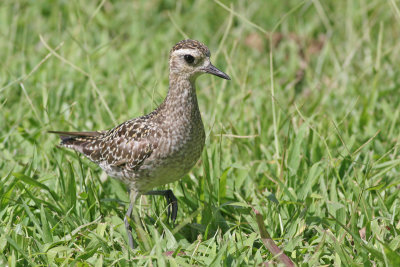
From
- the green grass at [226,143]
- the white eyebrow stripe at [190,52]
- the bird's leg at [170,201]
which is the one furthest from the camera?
the bird's leg at [170,201]

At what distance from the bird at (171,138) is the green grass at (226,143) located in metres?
0.25

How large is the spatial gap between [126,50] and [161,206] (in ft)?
12.6

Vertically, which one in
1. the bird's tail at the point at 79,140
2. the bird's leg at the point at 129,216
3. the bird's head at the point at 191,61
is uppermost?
the bird's head at the point at 191,61

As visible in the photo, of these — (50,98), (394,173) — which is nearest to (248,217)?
(394,173)

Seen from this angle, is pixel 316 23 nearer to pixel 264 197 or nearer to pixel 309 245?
pixel 264 197

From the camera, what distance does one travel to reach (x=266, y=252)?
442 centimetres

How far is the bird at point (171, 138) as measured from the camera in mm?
4684

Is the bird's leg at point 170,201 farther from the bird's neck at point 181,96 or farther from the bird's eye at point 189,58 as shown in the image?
the bird's eye at point 189,58

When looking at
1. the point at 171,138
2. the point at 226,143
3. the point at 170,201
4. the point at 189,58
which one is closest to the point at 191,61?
the point at 189,58

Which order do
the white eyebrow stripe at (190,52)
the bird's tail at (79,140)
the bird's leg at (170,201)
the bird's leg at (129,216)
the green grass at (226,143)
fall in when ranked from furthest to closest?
the bird's tail at (79,140), the bird's leg at (170,201), the white eyebrow stripe at (190,52), the bird's leg at (129,216), the green grass at (226,143)

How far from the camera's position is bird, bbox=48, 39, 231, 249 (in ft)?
15.4

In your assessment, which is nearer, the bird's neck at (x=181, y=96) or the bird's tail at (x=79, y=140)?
the bird's neck at (x=181, y=96)

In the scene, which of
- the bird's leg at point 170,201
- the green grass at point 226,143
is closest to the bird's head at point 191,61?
the green grass at point 226,143

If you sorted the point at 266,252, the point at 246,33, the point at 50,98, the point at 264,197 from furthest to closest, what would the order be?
the point at 246,33 → the point at 50,98 → the point at 264,197 → the point at 266,252
